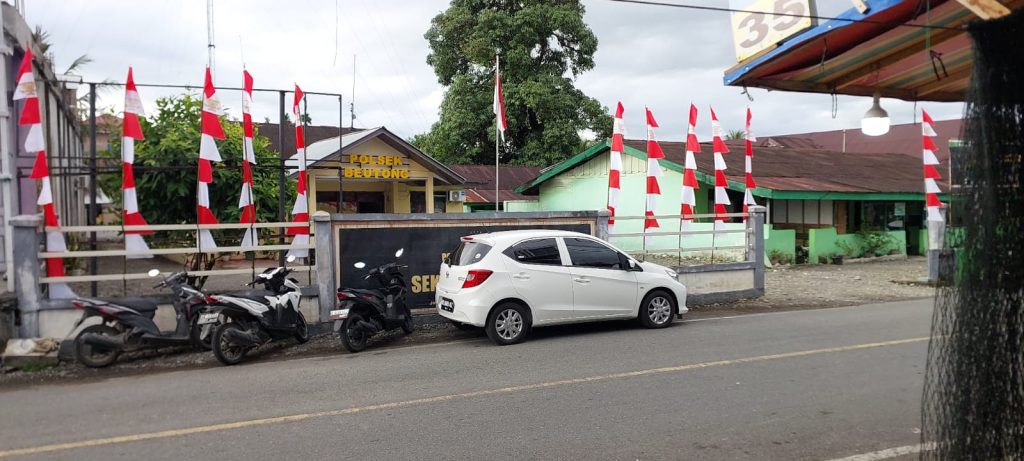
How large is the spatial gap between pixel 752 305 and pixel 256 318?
8.87 metres

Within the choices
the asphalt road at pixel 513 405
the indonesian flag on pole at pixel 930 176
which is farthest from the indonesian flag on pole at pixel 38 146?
the indonesian flag on pole at pixel 930 176

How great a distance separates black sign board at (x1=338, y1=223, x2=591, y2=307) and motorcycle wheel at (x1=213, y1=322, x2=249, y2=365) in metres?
2.37

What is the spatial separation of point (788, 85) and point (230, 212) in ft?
33.9

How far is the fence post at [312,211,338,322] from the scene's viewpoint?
33.9 feet

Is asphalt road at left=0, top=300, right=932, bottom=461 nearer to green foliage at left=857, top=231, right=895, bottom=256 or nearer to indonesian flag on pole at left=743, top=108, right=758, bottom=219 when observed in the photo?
indonesian flag on pole at left=743, top=108, right=758, bottom=219

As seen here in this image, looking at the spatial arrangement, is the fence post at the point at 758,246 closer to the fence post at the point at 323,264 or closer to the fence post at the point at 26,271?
the fence post at the point at 323,264

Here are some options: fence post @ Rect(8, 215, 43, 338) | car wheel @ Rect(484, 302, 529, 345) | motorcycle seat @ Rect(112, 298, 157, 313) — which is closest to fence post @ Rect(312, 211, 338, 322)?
motorcycle seat @ Rect(112, 298, 157, 313)

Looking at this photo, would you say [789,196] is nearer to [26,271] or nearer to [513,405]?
[513,405]

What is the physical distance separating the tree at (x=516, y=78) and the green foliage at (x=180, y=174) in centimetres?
1809

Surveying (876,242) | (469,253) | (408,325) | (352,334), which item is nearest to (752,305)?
(469,253)

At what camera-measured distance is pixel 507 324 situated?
9.28m

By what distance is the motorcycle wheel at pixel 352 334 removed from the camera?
8.98m

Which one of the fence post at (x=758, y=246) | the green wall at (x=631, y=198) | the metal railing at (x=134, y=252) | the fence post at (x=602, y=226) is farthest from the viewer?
the green wall at (x=631, y=198)

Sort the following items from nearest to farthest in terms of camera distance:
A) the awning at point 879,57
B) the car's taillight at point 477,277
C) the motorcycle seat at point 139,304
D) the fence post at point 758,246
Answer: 1. the awning at point 879,57
2. the motorcycle seat at point 139,304
3. the car's taillight at point 477,277
4. the fence post at point 758,246
